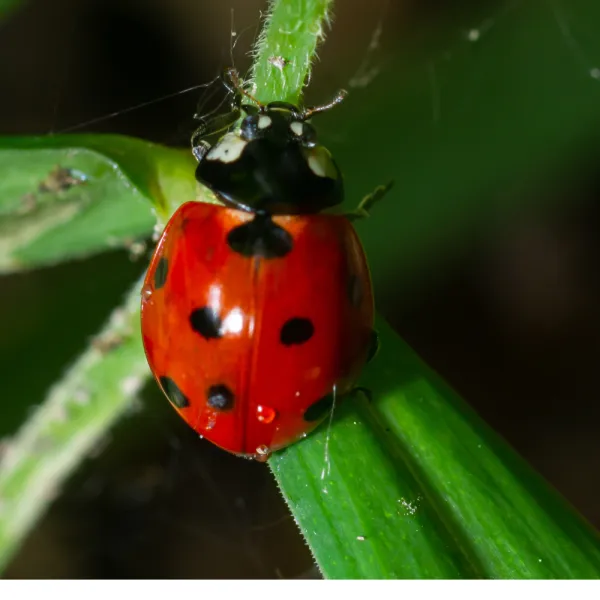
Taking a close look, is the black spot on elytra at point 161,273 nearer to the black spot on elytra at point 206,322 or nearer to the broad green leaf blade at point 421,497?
the black spot on elytra at point 206,322

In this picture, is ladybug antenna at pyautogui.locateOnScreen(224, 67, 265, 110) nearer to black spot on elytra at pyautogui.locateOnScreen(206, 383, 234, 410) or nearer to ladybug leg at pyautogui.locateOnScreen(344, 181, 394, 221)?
ladybug leg at pyautogui.locateOnScreen(344, 181, 394, 221)

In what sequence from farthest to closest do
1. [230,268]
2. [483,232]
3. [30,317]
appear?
[483,232], [30,317], [230,268]

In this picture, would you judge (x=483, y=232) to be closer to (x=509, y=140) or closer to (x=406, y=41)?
(x=509, y=140)

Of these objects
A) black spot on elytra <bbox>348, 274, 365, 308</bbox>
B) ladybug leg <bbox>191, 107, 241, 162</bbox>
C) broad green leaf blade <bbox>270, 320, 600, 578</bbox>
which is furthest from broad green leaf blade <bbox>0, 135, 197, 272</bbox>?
broad green leaf blade <bbox>270, 320, 600, 578</bbox>

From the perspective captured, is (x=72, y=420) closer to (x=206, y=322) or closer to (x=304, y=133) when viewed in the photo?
(x=206, y=322)

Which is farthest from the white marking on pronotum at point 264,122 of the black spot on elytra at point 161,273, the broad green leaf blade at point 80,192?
the black spot on elytra at point 161,273
